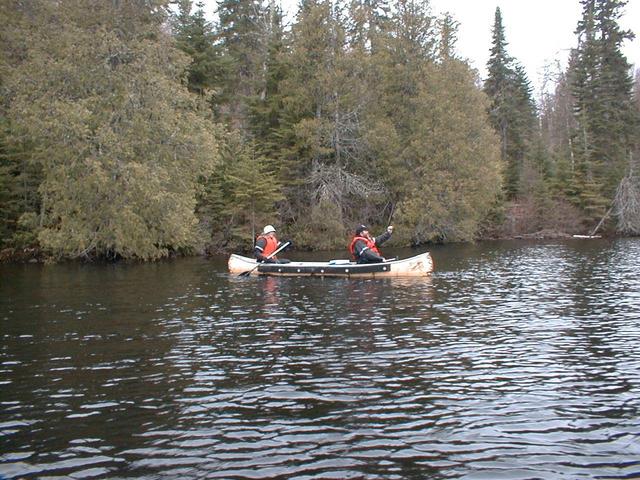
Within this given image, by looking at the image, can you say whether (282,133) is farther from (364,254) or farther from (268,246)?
(364,254)

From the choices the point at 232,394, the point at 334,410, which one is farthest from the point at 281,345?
the point at 334,410

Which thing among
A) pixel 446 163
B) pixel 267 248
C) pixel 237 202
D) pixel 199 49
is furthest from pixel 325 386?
pixel 199 49

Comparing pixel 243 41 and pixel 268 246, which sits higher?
pixel 243 41

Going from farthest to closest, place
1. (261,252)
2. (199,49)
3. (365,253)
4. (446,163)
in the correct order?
(199,49) → (446,163) → (261,252) → (365,253)

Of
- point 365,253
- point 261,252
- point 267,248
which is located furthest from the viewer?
point 267,248

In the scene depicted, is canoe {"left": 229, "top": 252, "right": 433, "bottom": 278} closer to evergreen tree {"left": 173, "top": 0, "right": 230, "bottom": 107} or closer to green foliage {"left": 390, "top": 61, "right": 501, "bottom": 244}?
green foliage {"left": 390, "top": 61, "right": 501, "bottom": 244}

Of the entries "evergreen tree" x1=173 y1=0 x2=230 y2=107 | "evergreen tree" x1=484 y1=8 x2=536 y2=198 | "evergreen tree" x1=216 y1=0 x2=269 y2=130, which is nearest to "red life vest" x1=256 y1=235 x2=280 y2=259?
"evergreen tree" x1=173 y1=0 x2=230 y2=107

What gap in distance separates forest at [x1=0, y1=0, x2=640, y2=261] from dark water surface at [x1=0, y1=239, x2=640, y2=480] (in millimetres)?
12461

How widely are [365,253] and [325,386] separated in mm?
12925

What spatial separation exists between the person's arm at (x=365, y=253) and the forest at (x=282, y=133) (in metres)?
10.1

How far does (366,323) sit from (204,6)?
111ft

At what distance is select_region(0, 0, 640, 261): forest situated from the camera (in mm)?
28547

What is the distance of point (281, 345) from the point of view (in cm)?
1130

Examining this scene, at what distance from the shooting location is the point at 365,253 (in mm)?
21453
